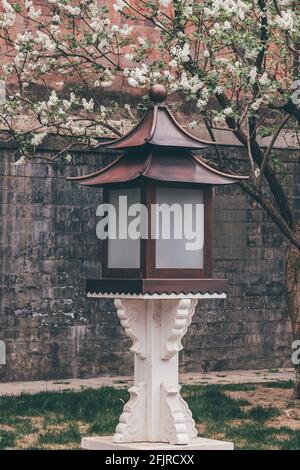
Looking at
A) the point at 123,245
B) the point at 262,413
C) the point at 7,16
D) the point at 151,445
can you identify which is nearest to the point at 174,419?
the point at 151,445

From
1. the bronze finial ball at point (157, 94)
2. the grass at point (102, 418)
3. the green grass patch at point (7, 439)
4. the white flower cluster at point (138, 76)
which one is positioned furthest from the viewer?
the white flower cluster at point (138, 76)

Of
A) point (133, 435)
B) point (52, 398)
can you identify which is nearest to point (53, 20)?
point (52, 398)

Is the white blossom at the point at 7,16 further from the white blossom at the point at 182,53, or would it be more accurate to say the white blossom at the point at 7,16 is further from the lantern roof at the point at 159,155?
the lantern roof at the point at 159,155

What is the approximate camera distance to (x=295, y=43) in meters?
17.6

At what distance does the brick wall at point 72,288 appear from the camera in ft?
65.5

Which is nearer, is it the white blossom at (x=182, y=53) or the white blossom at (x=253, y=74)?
the white blossom at (x=253, y=74)

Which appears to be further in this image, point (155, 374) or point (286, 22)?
point (286, 22)

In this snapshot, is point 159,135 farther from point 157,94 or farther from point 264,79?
point 264,79

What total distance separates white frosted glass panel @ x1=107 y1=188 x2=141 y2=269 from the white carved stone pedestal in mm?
379

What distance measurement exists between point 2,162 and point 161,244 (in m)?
8.28

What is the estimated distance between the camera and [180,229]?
12227 mm

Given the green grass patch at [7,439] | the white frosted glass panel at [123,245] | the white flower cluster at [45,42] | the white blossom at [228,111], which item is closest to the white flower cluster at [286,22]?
the white blossom at [228,111]

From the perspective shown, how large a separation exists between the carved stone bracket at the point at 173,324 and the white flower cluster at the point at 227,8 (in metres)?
5.15

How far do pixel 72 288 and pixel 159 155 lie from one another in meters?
8.69
